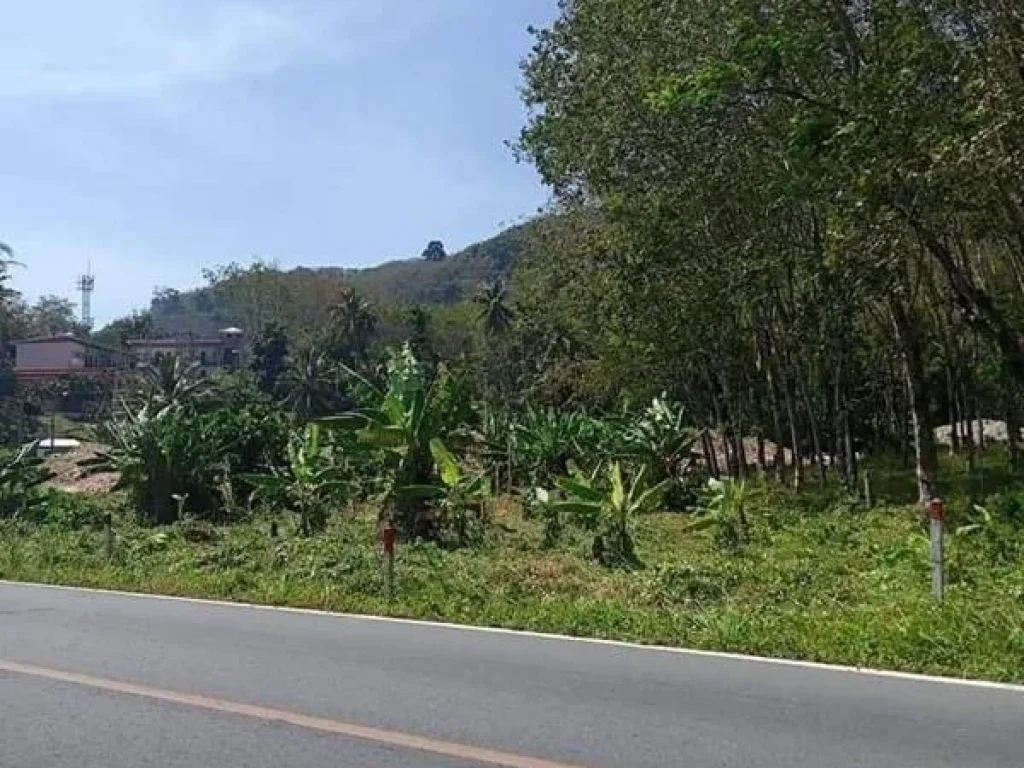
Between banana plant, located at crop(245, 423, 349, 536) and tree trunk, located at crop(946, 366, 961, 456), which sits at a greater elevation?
tree trunk, located at crop(946, 366, 961, 456)

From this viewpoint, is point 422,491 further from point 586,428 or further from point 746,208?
point 586,428

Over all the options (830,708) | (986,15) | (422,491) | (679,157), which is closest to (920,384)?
(679,157)

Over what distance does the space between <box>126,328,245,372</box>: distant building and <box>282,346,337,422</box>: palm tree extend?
4385 centimetres

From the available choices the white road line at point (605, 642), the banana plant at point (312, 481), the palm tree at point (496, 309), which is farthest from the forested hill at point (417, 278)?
the white road line at point (605, 642)

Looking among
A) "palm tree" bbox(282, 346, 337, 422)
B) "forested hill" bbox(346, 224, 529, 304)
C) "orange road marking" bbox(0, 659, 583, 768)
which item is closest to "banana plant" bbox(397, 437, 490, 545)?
"orange road marking" bbox(0, 659, 583, 768)

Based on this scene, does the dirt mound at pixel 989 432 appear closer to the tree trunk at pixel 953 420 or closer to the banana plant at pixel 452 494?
the tree trunk at pixel 953 420

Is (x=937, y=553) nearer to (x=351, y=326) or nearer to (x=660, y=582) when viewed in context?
(x=660, y=582)

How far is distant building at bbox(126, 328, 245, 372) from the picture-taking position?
376 ft

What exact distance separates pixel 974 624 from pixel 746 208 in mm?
16610

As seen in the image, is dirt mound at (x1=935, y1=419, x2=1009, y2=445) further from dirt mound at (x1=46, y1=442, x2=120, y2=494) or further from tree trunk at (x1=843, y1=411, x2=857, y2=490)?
dirt mound at (x1=46, y1=442, x2=120, y2=494)

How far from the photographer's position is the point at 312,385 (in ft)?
224

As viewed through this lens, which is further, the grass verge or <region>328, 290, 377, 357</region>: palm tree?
<region>328, 290, 377, 357</region>: palm tree

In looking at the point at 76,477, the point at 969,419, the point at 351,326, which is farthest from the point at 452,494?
the point at 351,326

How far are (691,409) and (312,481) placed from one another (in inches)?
777
